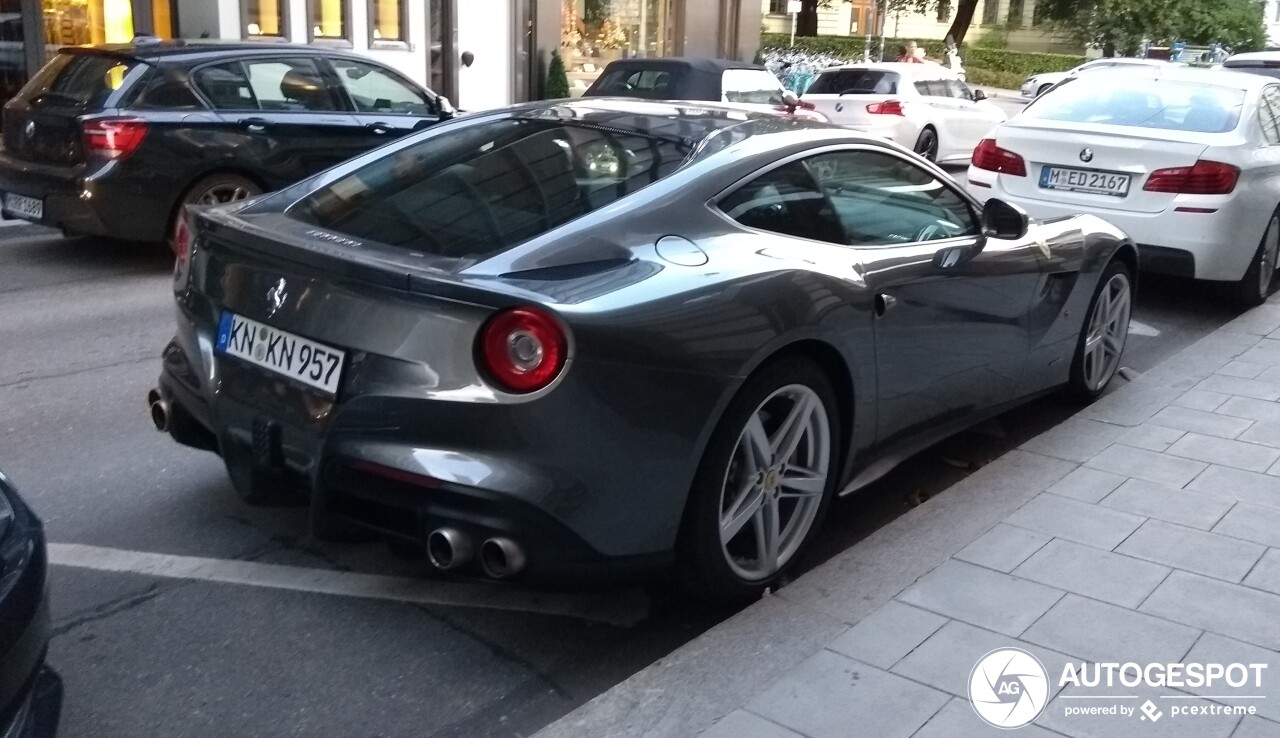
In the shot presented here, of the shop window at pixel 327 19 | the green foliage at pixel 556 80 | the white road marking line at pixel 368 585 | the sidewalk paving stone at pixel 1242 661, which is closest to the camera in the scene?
the sidewalk paving stone at pixel 1242 661

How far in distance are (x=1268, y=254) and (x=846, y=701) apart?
6.57m

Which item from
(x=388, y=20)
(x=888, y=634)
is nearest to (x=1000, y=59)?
(x=388, y=20)

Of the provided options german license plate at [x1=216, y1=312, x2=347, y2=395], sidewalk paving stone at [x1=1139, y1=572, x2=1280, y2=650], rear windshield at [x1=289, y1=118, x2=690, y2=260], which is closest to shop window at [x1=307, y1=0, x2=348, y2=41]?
rear windshield at [x1=289, y1=118, x2=690, y2=260]

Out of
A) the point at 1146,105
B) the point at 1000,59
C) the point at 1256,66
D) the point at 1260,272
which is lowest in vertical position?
the point at 1260,272

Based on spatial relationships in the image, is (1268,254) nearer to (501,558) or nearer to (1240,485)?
(1240,485)

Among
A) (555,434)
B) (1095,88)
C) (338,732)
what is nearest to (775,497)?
(555,434)

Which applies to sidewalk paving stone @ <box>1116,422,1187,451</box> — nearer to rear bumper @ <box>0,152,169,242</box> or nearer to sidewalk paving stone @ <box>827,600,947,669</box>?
sidewalk paving stone @ <box>827,600,947,669</box>

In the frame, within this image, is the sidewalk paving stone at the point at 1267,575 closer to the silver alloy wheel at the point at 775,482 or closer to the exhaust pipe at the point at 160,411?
the silver alloy wheel at the point at 775,482

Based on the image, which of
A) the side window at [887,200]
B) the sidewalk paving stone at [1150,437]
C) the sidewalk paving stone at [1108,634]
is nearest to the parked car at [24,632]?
the sidewalk paving stone at [1108,634]

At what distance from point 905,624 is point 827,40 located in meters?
41.9

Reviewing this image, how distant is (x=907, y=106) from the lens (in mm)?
17219

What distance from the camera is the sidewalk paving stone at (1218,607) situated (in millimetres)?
Result: 3641

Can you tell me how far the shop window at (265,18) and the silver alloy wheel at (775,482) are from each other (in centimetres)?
1396

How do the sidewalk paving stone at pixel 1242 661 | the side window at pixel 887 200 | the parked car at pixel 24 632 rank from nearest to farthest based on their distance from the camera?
the parked car at pixel 24 632
the sidewalk paving stone at pixel 1242 661
the side window at pixel 887 200
